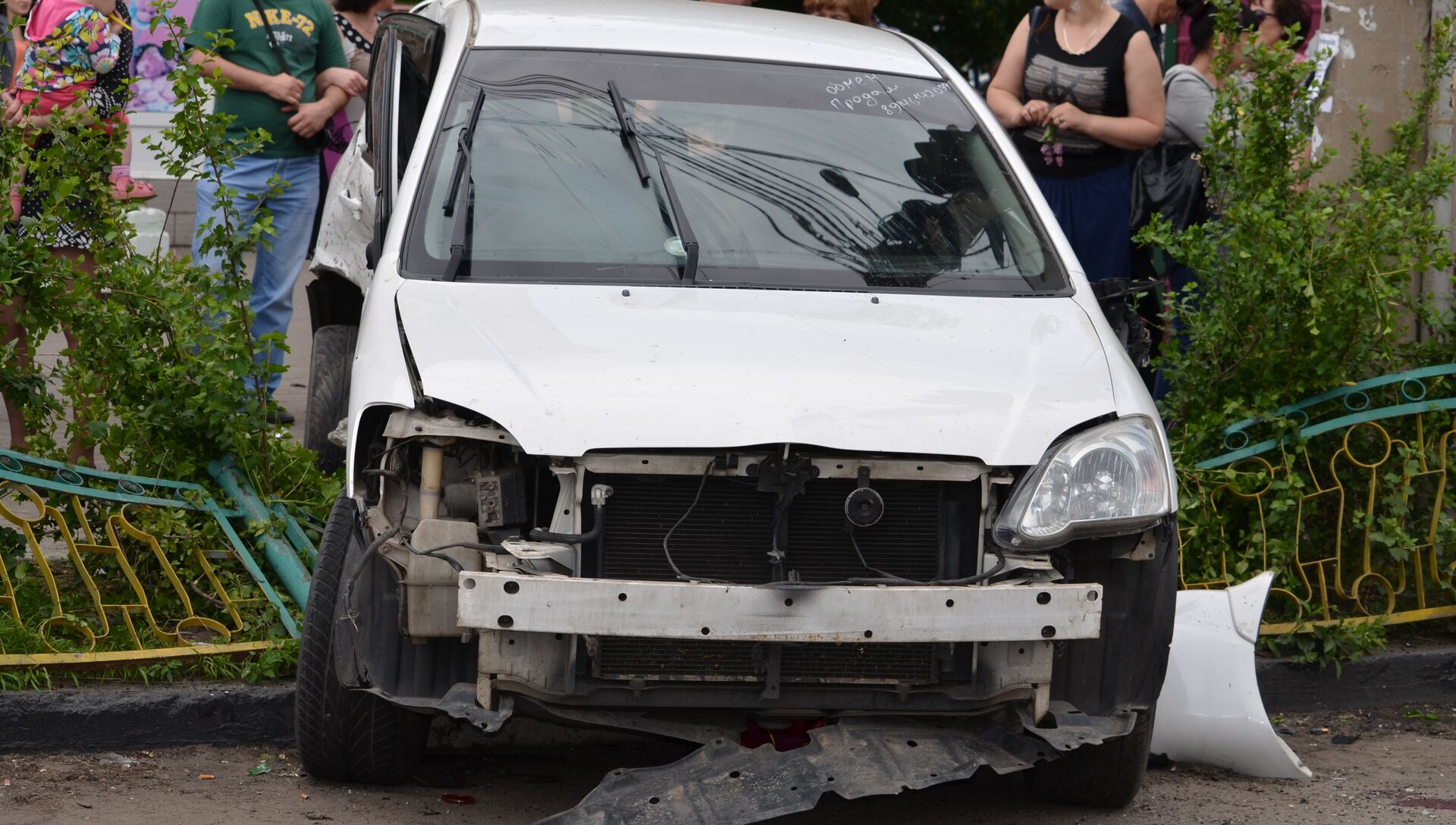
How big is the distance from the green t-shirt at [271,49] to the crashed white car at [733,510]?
325 cm

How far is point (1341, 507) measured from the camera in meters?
5.50

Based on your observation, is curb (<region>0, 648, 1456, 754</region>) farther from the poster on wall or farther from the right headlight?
the poster on wall

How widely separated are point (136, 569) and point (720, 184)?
2.14m

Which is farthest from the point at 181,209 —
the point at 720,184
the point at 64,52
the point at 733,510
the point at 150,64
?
the point at 733,510

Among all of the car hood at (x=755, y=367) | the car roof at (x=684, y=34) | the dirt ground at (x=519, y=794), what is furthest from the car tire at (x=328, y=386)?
the car hood at (x=755, y=367)

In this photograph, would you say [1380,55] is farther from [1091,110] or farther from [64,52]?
[64,52]

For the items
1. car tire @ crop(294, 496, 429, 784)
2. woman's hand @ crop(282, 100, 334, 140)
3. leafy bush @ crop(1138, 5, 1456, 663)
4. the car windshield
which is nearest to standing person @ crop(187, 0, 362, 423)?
woman's hand @ crop(282, 100, 334, 140)

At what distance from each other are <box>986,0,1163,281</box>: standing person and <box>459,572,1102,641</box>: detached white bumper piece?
139 inches

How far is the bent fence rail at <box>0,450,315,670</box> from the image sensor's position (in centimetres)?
475

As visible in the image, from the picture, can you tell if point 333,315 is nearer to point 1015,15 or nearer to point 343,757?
point 343,757

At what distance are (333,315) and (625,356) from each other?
3152mm

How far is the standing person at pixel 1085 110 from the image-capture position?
22.5 feet

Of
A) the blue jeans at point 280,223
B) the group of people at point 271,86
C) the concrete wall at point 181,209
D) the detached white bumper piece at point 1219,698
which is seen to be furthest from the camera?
the concrete wall at point 181,209

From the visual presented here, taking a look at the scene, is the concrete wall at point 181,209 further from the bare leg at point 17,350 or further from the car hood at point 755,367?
the car hood at point 755,367
